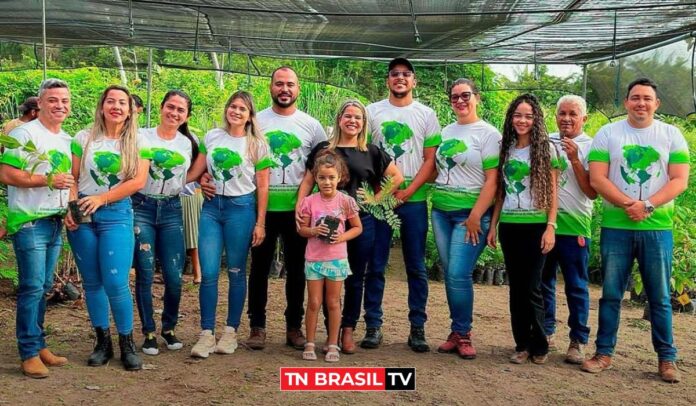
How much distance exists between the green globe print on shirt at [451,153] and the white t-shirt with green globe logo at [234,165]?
1.08m

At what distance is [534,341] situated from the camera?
15.1ft

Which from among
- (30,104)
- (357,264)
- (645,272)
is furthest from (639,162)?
(30,104)

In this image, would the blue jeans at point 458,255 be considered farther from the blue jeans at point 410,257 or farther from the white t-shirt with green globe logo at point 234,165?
the white t-shirt with green globe logo at point 234,165

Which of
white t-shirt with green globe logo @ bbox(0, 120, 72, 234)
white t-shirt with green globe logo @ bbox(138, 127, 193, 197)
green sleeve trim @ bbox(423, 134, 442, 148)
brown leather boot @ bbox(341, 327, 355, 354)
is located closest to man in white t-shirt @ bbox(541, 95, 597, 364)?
green sleeve trim @ bbox(423, 134, 442, 148)

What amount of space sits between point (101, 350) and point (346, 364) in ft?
4.76

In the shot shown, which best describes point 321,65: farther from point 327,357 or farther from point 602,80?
point 327,357

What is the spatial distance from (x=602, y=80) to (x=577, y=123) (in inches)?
174

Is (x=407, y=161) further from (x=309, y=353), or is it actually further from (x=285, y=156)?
(x=309, y=353)

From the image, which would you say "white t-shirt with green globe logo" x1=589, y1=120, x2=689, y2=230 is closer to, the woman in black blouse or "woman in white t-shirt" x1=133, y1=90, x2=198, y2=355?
the woman in black blouse

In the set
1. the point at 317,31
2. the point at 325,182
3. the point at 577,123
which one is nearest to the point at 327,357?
the point at 325,182

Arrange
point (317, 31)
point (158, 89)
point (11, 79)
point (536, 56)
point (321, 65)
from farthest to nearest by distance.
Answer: point (321, 65)
point (158, 89)
point (11, 79)
point (536, 56)
point (317, 31)

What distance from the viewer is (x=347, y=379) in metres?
4.17

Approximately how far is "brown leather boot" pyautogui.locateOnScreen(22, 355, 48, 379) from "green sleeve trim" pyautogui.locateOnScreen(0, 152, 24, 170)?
1080mm

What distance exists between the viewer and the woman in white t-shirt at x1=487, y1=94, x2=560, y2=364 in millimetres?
4383
